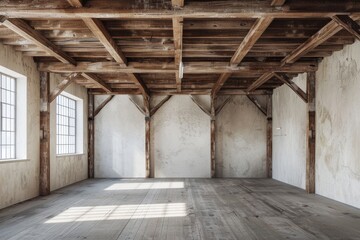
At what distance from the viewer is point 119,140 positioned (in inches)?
514

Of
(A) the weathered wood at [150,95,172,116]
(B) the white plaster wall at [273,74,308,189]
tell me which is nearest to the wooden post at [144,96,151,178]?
(A) the weathered wood at [150,95,172,116]

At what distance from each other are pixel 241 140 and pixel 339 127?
5.64m

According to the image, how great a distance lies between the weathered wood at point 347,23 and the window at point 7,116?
6.20m

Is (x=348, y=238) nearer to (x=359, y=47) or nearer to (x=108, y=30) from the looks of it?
(x=359, y=47)

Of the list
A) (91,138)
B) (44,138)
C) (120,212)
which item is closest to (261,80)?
(120,212)

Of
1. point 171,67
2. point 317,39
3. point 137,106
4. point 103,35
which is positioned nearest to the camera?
point 103,35

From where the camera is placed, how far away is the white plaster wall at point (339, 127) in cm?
683

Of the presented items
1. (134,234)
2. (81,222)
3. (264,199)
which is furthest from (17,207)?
(264,199)

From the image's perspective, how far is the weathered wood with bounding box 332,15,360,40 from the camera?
17.0 feet

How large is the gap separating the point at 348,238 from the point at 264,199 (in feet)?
10.5

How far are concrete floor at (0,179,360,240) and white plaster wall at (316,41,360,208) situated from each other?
42 centimetres

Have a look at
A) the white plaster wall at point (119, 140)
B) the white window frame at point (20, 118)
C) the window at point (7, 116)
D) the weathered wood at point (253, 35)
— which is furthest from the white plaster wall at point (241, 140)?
the window at point (7, 116)

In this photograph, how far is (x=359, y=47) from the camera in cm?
661

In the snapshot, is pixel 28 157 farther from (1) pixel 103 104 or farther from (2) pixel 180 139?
(2) pixel 180 139
